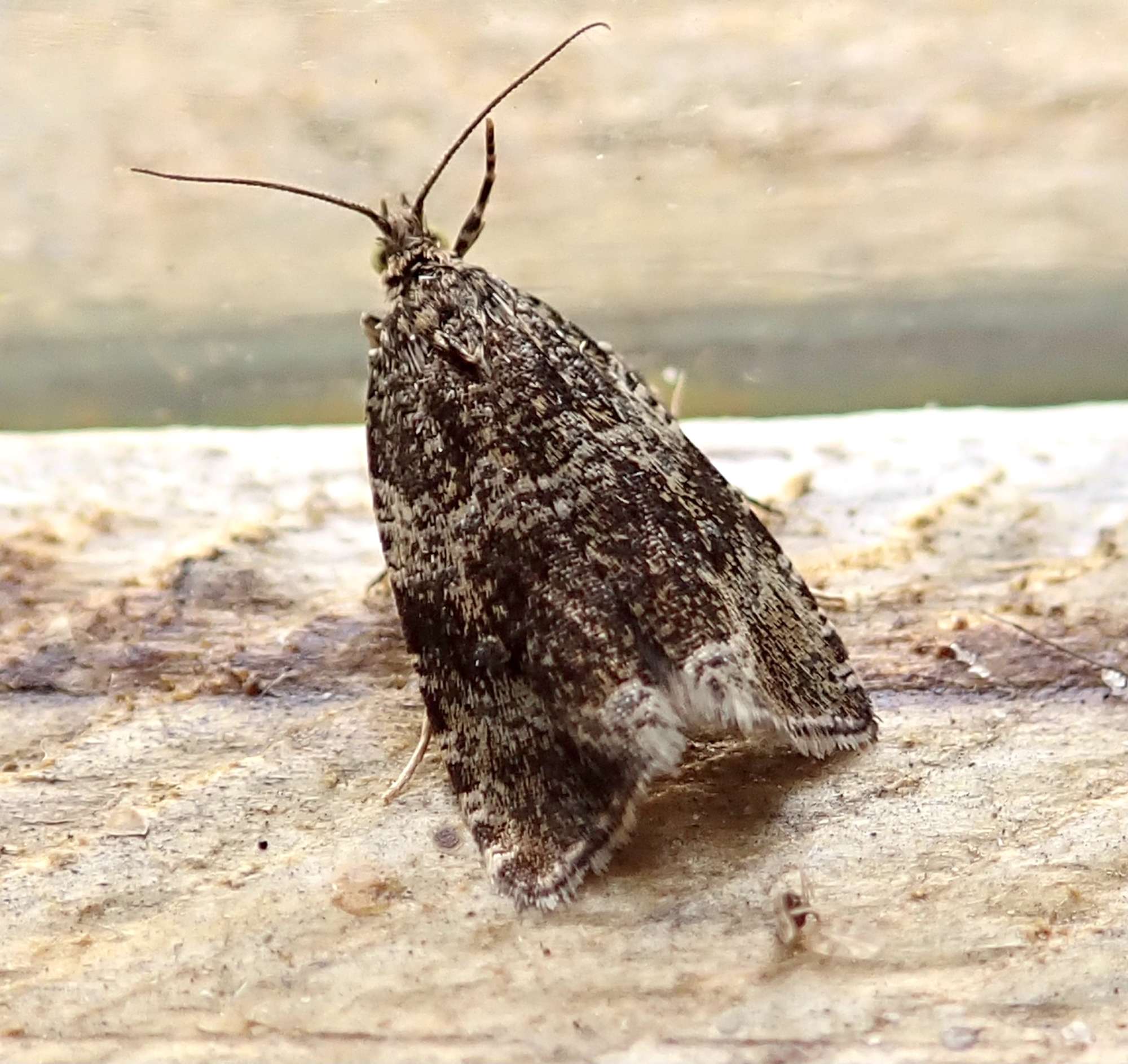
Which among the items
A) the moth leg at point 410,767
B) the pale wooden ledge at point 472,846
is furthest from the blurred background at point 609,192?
the moth leg at point 410,767

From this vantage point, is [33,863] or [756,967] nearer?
[756,967]

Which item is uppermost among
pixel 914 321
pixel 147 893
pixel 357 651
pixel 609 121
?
pixel 609 121

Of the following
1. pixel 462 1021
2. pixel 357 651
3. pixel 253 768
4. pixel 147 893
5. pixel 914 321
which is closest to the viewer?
pixel 462 1021

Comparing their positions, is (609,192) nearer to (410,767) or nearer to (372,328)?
(372,328)

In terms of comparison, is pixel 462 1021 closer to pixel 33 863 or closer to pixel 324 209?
pixel 33 863

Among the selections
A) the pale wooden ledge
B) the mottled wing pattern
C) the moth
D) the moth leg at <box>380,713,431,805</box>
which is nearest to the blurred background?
the pale wooden ledge

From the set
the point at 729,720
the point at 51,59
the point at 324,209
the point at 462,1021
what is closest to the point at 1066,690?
the point at 729,720

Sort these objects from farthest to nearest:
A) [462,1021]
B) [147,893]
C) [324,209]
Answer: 1. [324,209]
2. [147,893]
3. [462,1021]
